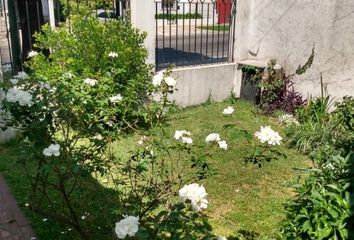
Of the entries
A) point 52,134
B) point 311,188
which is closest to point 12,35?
point 52,134

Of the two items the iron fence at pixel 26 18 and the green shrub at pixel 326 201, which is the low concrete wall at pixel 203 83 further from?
the green shrub at pixel 326 201

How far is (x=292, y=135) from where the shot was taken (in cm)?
612

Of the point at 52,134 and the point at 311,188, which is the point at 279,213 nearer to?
the point at 311,188

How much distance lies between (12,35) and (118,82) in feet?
6.31

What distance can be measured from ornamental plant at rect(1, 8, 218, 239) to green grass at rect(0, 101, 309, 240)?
6.3 inches

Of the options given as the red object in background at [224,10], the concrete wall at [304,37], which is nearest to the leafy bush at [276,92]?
the concrete wall at [304,37]

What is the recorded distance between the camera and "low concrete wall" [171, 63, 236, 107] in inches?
292

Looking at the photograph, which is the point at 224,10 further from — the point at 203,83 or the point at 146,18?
the point at 146,18

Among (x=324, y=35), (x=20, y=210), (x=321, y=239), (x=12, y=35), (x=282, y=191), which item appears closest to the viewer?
(x=321, y=239)

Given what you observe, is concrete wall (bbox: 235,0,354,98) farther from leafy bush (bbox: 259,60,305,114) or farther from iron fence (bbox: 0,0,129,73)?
iron fence (bbox: 0,0,129,73)

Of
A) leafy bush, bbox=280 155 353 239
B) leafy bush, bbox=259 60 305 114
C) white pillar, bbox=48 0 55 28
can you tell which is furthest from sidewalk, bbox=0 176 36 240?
leafy bush, bbox=259 60 305 114

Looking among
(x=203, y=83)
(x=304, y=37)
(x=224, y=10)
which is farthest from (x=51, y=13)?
(x=304, y=37)

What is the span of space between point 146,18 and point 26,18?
2.00 m

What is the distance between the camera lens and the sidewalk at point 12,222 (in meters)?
3.59
